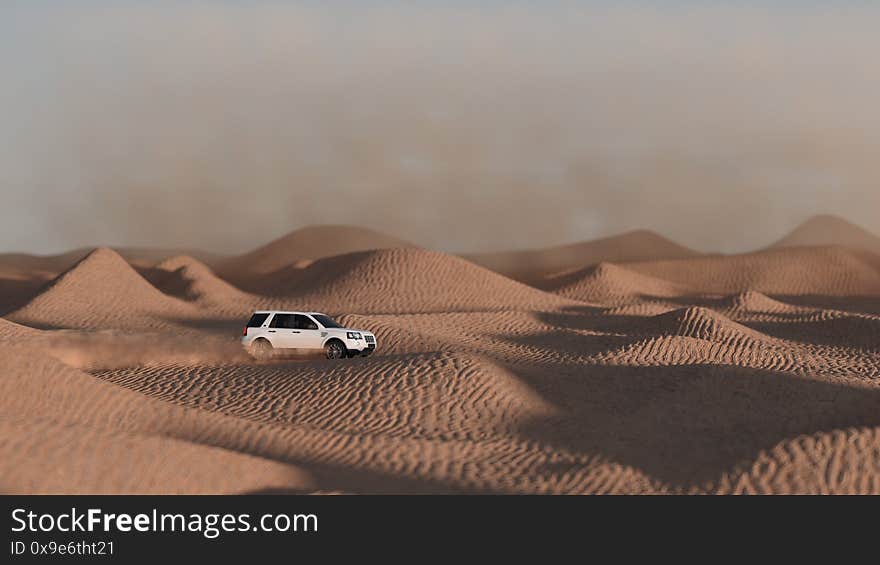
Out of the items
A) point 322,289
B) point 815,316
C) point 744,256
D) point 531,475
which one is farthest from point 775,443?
point 744,256

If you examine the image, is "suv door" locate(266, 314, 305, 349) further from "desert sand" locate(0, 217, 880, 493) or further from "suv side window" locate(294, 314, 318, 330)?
"desert sand" locate(0, 217, 880, 493)

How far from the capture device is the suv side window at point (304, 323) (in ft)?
70.6

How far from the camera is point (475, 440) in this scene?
15.6 metres

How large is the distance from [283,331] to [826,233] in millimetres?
125582

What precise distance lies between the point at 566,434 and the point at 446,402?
9.81 ft

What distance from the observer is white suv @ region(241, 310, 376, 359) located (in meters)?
21.3

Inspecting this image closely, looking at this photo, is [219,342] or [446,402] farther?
[219,342]

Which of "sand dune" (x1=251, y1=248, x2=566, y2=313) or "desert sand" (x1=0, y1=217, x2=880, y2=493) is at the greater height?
"desert sand" (x1=0, y1=217, x2=880, y2=493)

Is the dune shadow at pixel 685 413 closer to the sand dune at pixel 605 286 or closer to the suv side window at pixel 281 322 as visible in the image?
the suv side window at pixel 281 322

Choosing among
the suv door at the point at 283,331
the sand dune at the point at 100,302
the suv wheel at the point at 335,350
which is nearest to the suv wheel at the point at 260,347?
the suv door at the point at 283,331

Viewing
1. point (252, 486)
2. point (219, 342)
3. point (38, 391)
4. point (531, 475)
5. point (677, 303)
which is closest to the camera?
point (252, 486)

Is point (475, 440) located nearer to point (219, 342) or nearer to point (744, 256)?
point (219, 342)

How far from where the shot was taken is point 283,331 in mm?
21578

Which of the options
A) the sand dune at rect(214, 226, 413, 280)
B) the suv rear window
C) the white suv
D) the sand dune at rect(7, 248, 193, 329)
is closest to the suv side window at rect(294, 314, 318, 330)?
the white suv
